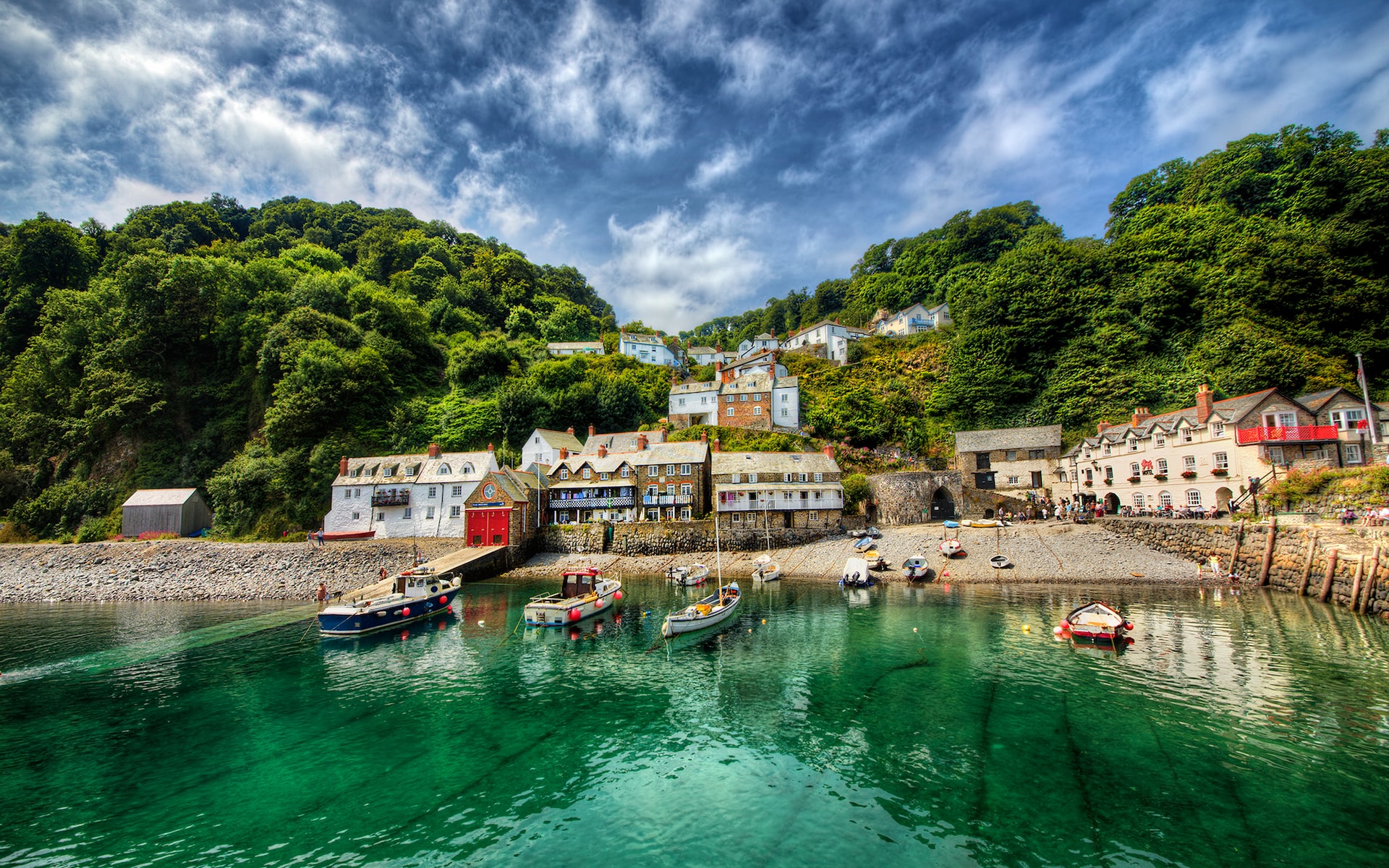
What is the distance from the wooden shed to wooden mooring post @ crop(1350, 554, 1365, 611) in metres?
82.6

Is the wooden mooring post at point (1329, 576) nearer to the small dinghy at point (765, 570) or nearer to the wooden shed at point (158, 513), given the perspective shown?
the small dinghy at point (765, 570)

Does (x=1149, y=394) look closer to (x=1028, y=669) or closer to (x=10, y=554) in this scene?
(x=1028, y=669)

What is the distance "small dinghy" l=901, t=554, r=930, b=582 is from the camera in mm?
39375

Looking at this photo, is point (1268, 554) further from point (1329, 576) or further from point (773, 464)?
point (773, 464)

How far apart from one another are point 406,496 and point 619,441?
69.2ft

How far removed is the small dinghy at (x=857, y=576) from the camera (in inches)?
1533

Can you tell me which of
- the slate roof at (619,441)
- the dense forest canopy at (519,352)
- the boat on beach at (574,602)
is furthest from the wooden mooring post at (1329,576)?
the slate roof at (619,441)

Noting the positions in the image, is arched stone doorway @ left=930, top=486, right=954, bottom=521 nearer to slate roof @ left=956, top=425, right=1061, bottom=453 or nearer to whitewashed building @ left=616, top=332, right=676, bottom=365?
slate roof @ left=956, top=425, right=1061, bottom=453

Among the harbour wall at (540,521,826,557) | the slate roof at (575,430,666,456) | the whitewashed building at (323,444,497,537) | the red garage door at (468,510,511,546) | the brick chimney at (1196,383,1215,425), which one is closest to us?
the brick chimney at (1196,383,1215,425)

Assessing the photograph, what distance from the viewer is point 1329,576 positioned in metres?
28.0

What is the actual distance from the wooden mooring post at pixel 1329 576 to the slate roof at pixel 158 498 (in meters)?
83.1

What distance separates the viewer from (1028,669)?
67.8 feet

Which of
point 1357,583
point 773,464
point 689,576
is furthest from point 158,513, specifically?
point 1357,583

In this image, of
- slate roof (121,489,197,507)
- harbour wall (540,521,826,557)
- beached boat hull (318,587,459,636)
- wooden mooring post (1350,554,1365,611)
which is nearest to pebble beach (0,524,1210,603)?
harbour wall (540,521,826,557)
